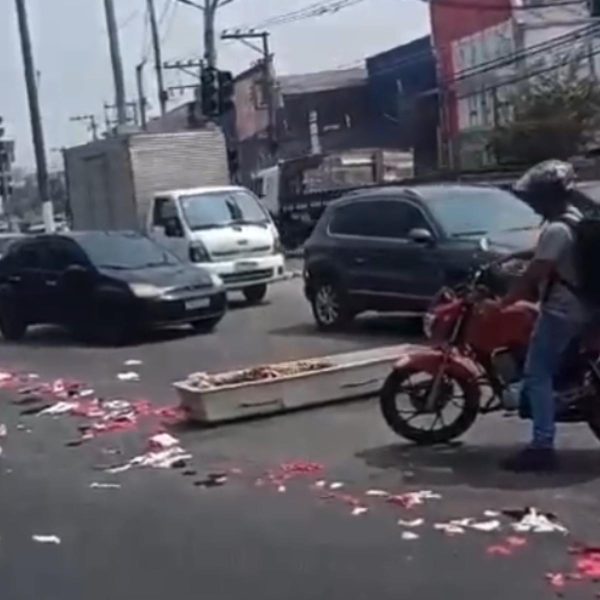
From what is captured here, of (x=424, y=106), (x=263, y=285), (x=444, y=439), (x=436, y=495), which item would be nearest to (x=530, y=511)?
(x=436, y=495)

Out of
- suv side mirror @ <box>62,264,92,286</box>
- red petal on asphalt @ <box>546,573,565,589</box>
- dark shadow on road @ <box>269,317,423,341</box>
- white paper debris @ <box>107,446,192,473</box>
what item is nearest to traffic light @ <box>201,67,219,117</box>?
suv side mirror @ <box>62,264,92,286</box>

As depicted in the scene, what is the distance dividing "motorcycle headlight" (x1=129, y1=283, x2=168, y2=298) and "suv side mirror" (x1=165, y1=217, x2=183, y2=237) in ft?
17.3

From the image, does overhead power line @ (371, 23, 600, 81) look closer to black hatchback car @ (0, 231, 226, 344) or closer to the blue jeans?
black hatchback car @ (0, 231, 226, 344)

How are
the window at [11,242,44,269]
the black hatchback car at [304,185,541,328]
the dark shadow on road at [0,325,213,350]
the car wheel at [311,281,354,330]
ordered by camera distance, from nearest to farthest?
1. the black hatchback car at [304,185,541,328]
2. the car wheel at [311,281,354,330]
3. the dark shadow on road at [0,325,213,350]
4. the window at [11,242,44,269]

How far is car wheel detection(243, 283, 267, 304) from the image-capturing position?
2888 centimetres

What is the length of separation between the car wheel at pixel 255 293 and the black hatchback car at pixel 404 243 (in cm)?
656

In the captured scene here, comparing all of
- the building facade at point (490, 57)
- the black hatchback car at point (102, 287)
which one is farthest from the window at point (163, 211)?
the building facade at point (490, 57)

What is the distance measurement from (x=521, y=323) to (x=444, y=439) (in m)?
1.00

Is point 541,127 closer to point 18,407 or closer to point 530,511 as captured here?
point 18,407

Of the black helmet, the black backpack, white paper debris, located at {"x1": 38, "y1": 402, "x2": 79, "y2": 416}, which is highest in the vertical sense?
the black helmet

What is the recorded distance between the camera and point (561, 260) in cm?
1024

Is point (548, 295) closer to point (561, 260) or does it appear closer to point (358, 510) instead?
point (561, 260)

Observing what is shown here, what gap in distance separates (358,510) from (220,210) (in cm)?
1935

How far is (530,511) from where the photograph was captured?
367 inches
